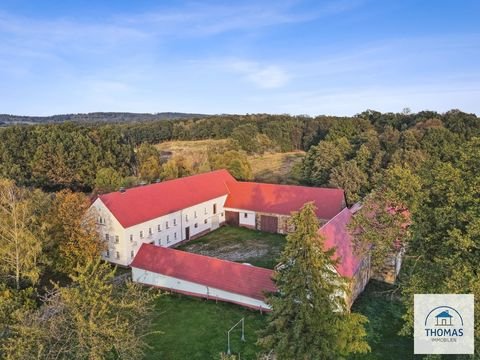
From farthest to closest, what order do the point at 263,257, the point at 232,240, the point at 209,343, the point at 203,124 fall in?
the point at 203,124
the point at 232,240
the point at 263,257
the point at 209,343

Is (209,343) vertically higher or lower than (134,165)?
lower

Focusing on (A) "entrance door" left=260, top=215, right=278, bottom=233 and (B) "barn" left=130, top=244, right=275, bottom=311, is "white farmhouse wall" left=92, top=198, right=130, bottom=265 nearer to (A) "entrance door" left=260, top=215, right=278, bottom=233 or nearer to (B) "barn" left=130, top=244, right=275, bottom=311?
(B) "barn" left=130, top=244, right=275, bottom=311

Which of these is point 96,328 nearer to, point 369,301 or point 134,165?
point 369,301

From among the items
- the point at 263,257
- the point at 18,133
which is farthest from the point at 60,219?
the point at 18,133

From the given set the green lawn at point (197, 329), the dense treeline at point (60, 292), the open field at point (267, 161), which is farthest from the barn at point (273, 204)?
the dense treeline at point (60, 292)

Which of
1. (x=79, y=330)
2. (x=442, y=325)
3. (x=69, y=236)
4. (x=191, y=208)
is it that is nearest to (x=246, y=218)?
(x=191, y=208)

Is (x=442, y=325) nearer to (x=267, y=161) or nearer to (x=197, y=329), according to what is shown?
(x=197, y=329)
